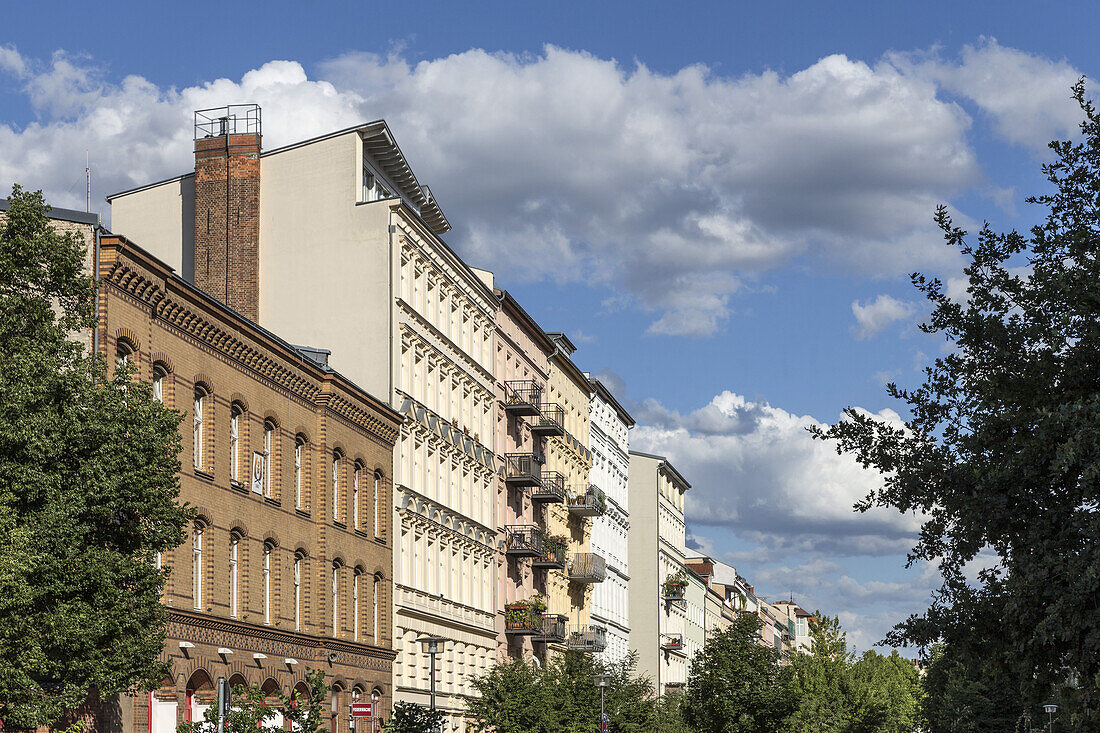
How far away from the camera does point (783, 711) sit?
68.7 metres

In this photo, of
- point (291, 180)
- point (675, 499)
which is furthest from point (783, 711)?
point (675, 499)

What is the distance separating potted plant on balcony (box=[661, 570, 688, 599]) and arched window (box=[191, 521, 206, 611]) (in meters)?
80.6

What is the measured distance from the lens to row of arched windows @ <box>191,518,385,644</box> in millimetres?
39969

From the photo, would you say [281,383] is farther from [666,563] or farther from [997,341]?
[666,563]

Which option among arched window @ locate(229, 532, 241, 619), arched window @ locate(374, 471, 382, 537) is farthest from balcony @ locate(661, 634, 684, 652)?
arched window @ locate(229, 532, 241, 619)

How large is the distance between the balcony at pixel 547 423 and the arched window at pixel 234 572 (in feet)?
123

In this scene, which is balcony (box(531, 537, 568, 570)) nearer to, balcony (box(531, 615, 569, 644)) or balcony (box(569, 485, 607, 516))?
balcony (box(531, 615, 569, 644))

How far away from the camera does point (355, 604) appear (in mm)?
52875

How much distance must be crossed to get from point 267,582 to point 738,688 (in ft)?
100

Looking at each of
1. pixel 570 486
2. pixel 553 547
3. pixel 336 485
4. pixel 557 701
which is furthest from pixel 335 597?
pixel 570 486

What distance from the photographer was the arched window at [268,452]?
45.3 m

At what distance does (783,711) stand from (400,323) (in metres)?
26.5

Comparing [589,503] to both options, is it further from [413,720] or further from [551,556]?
[413,720]

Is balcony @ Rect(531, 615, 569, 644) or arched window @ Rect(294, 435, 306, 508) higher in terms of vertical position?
arched window @ Rect(294, 435, 306, 508)
